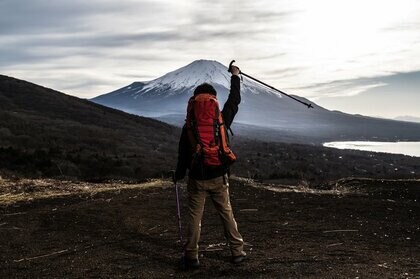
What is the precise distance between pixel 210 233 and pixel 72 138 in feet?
156

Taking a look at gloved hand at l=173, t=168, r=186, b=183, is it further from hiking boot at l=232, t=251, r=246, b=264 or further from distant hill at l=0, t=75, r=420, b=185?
distant hill at l=0, t=75, r=420, b=185

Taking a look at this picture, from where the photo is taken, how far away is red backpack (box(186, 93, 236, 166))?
792 centimetres

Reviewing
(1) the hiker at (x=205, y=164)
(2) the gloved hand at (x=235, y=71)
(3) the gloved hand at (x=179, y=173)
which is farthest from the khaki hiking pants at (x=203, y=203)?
(2) the gloved hand at (x=235, y=71)

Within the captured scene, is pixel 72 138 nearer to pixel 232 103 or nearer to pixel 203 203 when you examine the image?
pixel 232 103

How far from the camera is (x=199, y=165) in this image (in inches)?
315

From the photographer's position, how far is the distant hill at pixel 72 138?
1271 inches

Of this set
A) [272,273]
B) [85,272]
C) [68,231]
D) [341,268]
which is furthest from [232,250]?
[68,231]

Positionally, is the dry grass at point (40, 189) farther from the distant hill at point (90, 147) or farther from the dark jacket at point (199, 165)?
the dark jacket at point (199, 165)

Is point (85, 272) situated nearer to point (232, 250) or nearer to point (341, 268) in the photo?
point (232, 250)

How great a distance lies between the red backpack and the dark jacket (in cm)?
11

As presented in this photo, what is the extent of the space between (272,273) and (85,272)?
298 centimetres

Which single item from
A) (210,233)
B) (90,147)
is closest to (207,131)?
(210,233)

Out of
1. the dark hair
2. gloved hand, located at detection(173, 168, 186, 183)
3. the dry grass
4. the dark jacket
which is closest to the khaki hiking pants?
the dark jacket

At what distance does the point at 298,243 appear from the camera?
9305mm
